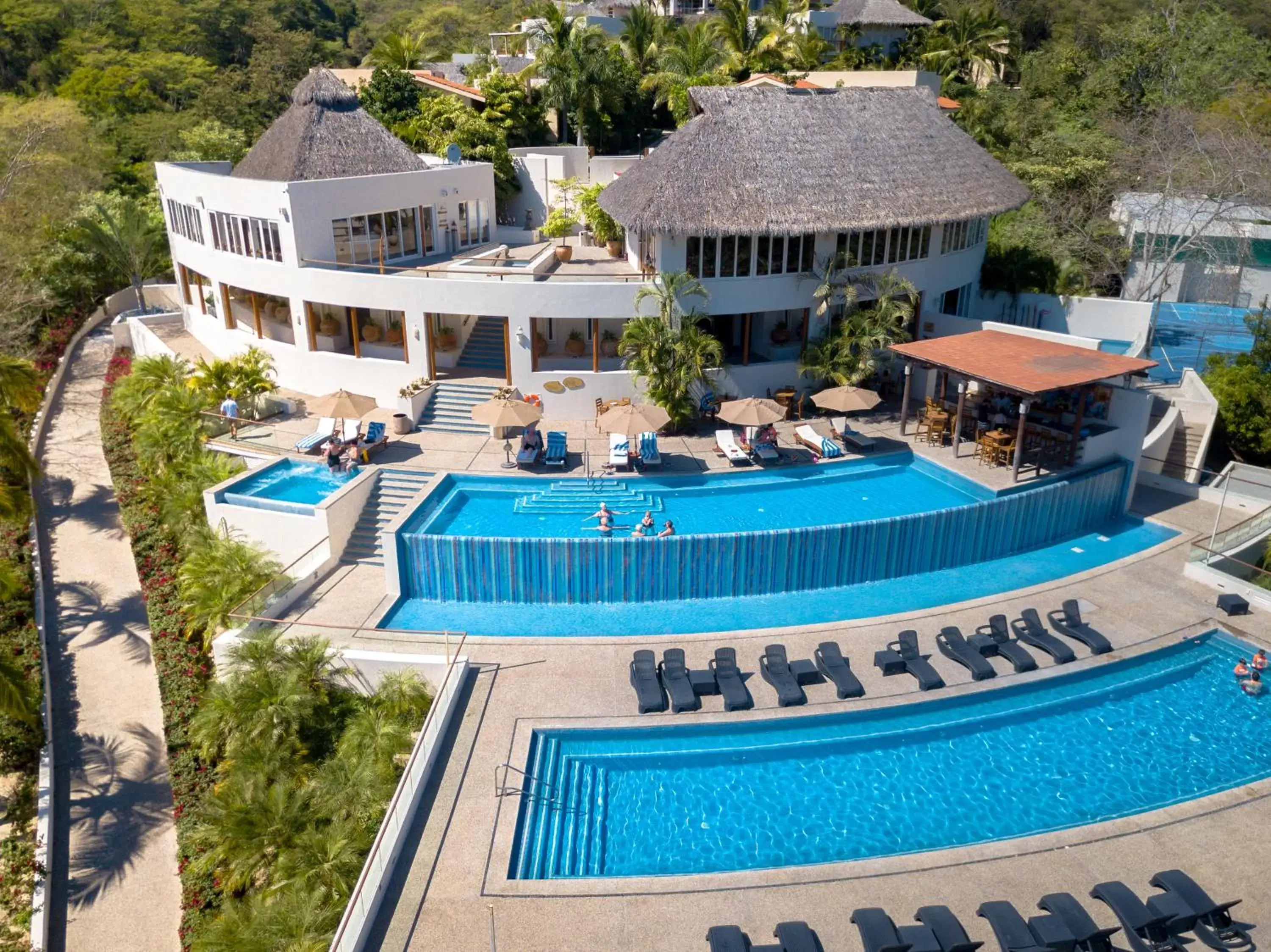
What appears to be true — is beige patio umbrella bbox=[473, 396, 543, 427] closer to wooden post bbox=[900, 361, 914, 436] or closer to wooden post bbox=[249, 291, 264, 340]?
wooden post bbox=[900, 361, 914, 436]

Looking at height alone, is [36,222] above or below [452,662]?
above

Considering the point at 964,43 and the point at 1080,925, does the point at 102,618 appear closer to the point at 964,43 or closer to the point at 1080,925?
the point at 1080,925

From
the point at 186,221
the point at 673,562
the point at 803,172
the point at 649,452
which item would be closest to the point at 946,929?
the point at 673,562

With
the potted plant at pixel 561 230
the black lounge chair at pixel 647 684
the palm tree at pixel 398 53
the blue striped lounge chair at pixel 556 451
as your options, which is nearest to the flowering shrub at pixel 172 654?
the black lounge chair at pixel 647 684

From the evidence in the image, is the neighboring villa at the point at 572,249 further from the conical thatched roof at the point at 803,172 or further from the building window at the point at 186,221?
the building window at the point at 186,221

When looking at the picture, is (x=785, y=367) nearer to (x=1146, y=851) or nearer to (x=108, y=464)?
(x=1146, y=851)

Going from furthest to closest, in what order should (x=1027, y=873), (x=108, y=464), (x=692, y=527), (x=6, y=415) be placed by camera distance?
(x=108, y=464) < (x=692, y=527) < (x=6, y=415) < (x=1027, y=873)

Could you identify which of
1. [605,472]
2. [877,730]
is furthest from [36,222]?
[877,730]
